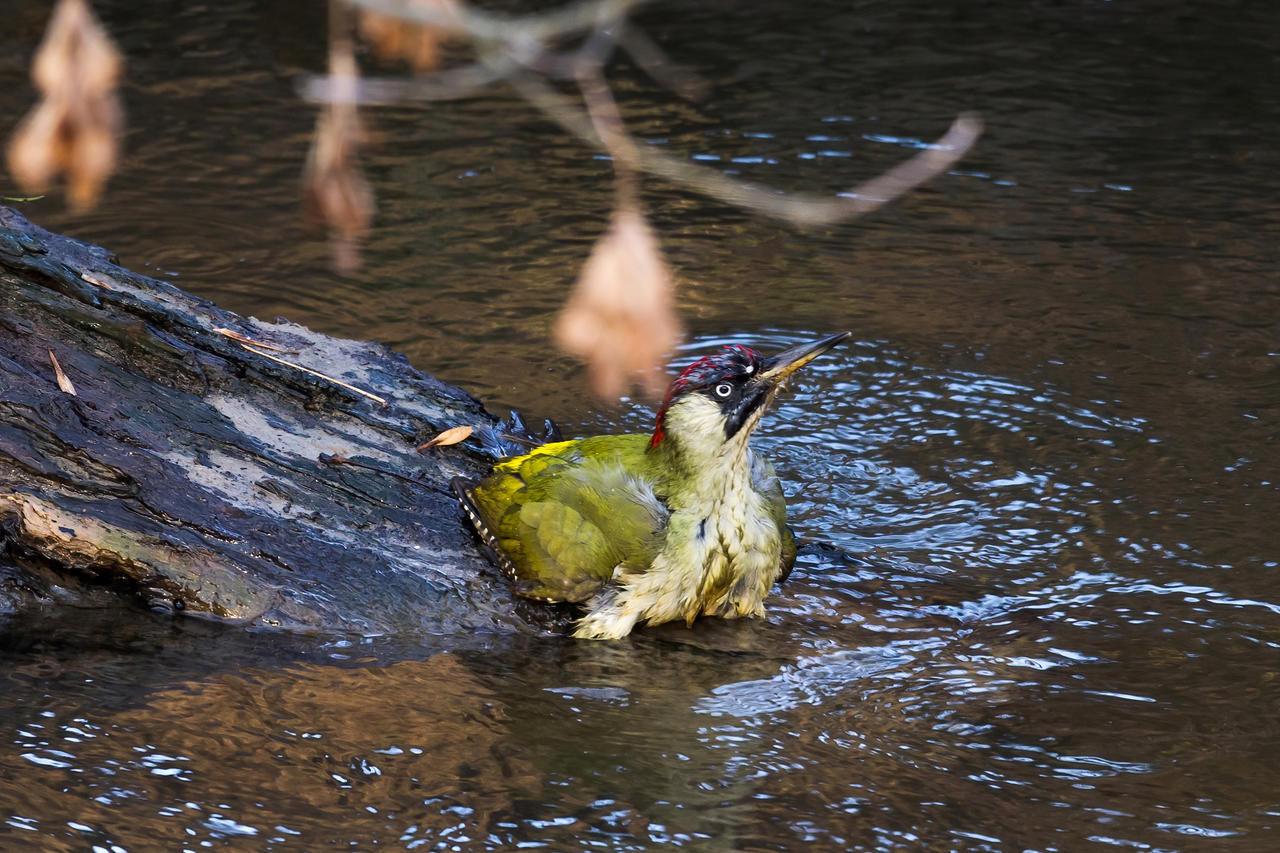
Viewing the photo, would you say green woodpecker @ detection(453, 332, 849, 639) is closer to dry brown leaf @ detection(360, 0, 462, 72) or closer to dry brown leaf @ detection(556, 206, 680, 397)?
dry brown leaf @ detection(360, 0, 462, 72)

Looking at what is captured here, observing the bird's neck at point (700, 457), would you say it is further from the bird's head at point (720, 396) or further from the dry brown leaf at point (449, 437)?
the dry brown leaf at point (449, 437)

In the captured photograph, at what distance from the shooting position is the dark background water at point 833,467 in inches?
174

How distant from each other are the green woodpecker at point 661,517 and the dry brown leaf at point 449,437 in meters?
0.47

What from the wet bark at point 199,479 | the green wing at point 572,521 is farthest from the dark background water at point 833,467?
the green wing at point 572,521

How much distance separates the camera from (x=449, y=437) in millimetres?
5758

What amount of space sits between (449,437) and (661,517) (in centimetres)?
104

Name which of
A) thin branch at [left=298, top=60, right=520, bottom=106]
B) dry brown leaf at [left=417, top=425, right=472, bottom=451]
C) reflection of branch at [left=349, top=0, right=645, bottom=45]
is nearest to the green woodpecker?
dry brown leaf at [left=417, top=425, right=472, bottom=451]

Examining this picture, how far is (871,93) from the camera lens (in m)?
11.9

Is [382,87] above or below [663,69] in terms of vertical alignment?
below

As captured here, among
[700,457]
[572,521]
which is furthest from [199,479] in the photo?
[700,457]

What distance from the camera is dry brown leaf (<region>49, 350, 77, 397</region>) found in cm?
522

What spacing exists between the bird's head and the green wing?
0.81ft

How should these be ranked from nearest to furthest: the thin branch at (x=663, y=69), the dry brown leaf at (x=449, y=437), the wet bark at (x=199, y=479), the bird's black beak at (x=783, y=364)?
the wet bark at (x=199, y=479), the bird's black beak at (x=783, y=364), the dry brown leaf at (x=449, y=437), the thin branch at (x=663, y=69)

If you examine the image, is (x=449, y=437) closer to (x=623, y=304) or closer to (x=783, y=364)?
(x=783, y=364)
